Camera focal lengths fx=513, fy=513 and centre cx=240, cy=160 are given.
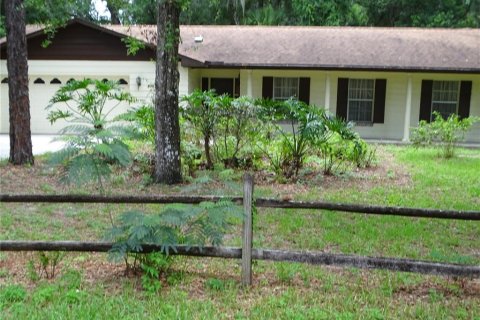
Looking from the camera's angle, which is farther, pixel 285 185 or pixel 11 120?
pixel 11 120

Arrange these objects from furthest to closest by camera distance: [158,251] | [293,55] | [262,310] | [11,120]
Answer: [293,55]
[11,120]
[158,251]
[262,310]

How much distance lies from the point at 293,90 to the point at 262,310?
47.6 feet

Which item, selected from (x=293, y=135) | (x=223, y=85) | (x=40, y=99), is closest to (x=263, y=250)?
(x=293, y=135)

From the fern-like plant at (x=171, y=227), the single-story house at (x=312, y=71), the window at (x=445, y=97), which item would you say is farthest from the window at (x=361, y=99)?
the fern-like plant at (x=171, y=227)

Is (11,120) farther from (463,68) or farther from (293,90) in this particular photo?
(463,68)

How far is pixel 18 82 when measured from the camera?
10602 mm

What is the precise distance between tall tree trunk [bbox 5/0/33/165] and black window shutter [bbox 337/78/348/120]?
1039cm

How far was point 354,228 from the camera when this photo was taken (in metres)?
6.51

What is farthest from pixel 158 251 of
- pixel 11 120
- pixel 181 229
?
pixel 11 120

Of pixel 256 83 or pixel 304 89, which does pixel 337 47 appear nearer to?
pixel 304 89

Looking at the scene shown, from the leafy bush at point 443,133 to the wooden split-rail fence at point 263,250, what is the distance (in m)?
8.85

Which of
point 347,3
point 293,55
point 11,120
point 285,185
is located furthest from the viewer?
point 347,3

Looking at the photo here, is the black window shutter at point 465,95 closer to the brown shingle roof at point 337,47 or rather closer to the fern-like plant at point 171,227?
the brown shingle roof at point 337,47

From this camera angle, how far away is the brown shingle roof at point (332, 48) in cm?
1636
